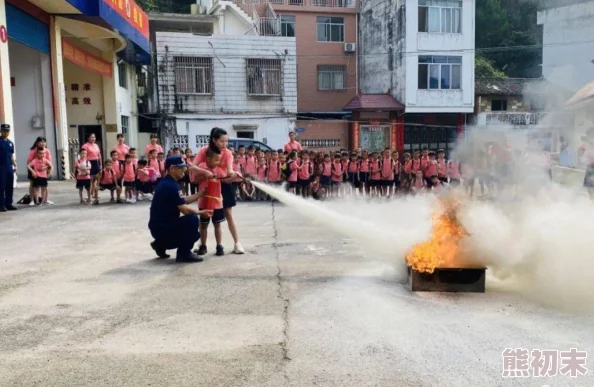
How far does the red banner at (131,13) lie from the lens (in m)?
16.8

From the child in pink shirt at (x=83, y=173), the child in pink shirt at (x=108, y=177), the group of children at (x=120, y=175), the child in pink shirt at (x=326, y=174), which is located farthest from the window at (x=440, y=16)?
the child in pink shirt at (x=83, y=173)

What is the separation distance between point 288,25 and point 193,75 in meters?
→ 8.17

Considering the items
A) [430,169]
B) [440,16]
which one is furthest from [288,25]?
[430,169]

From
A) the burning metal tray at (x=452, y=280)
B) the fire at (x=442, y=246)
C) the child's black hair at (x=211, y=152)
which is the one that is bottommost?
the burning metal tray at (x=452, y=280)

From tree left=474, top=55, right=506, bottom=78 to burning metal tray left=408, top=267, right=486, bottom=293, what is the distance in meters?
31.4

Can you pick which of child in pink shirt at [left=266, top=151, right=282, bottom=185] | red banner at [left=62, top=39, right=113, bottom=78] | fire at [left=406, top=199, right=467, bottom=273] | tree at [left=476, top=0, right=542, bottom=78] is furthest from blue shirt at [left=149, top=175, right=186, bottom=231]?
red banner at [left=62, top=39, right=113, bottom=78]

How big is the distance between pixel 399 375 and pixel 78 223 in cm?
792

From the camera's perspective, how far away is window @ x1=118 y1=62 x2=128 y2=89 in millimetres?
24239

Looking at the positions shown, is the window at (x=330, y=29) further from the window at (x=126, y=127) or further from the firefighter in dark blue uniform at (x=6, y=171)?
the firefighter in dark blue uniform at (x=6, y=171)

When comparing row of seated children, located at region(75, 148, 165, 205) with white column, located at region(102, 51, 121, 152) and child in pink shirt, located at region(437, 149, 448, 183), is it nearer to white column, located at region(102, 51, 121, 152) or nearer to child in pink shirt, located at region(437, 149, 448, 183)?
child in pink shirt, located at region(437, 149, 448, 183)

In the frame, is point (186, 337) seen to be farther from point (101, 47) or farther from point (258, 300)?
point (101, 47)

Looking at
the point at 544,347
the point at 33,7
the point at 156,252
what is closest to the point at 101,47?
the point at 33,7

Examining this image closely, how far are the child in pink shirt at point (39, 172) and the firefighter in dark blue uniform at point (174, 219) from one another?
20.9ft

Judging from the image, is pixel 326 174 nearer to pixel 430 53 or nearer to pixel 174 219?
pixel 174 219
